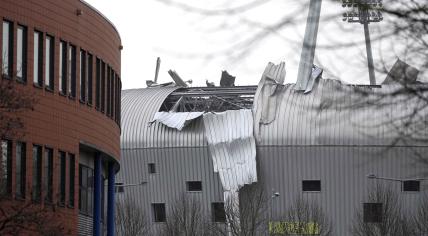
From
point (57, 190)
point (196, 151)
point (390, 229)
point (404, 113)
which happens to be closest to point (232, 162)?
point (196, 151)

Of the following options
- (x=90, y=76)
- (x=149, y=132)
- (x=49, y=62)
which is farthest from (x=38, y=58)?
(x=149, y=132)

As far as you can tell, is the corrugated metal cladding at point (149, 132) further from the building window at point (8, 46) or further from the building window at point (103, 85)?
the building window at point (8, 46)

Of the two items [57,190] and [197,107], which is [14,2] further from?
[197,107]

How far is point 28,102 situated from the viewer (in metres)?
30.1

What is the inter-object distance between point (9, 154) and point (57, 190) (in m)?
4.94

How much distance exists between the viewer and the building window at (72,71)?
4888 centimetres

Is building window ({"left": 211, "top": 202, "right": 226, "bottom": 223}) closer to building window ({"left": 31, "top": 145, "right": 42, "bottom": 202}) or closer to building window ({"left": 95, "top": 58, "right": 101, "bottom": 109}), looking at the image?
building window ({"left": 95, "top": 58, "right": 101, "bottom": 109})

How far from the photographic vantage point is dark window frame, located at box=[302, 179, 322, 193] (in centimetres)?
10112

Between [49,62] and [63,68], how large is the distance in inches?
63.3

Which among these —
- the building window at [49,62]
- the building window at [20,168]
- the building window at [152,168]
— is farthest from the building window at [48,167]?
the building window at [152,168]

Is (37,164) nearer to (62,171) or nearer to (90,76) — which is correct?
(62,171)

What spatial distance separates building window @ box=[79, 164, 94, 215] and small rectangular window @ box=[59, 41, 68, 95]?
15.4 ft

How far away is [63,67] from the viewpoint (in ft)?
158

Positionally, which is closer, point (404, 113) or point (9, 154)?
point (404, 113)
